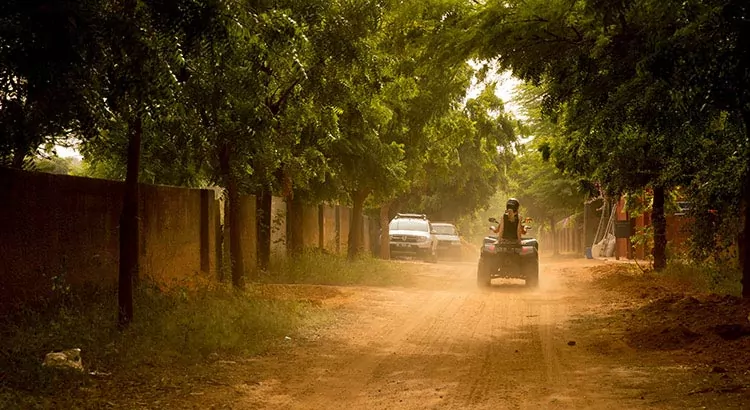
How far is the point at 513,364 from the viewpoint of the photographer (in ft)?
30.3

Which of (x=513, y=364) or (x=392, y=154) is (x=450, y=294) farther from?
(x=513, y=364)

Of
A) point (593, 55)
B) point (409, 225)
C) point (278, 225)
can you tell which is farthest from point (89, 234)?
point (409, 225)

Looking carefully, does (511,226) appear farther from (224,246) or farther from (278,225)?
(224,246)

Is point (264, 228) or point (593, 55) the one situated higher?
point (593, 55)

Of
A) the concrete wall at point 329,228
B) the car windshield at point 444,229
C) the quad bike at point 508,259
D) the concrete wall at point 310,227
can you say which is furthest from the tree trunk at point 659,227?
the car windshield at point 444,229

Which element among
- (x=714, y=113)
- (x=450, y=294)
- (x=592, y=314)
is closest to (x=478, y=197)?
(x=450, y=294)

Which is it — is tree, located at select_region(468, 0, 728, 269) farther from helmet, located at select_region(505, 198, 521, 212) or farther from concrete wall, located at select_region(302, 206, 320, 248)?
concrete wall, located at select_region(302, 206, 320, 248)

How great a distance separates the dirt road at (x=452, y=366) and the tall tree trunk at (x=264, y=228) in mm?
4887

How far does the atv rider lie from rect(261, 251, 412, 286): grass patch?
4.06 m

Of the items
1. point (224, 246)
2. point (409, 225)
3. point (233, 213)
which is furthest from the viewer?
point (409, 225)

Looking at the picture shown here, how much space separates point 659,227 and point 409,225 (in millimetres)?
18784

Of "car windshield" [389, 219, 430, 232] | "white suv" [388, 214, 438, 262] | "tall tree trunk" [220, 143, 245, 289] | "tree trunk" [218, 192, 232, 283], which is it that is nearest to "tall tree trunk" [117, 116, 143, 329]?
"tall tree trunk" [220, 143, 245, 289]

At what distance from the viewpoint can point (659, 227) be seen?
21.1m

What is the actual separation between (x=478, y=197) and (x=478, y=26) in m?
42.1
